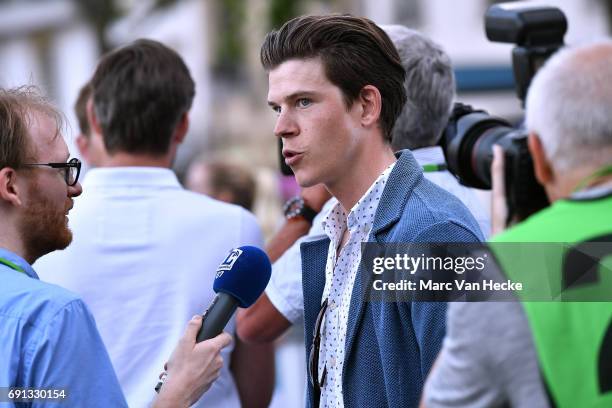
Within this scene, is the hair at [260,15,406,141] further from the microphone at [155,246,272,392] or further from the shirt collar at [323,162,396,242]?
the microphone at [155,246,272,392]

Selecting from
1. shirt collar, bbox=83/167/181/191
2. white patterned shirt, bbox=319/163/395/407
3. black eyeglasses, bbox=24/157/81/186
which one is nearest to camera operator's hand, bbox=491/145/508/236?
white patterned shirt, bbox=319/163/395/407

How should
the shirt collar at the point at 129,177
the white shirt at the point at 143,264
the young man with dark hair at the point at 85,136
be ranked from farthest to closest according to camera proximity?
the young man with dark hair at the point at 85,136, the shirt collar at the point at 129,177, the white shirt at the point at 143,264

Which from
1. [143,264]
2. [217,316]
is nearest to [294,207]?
[143,264]

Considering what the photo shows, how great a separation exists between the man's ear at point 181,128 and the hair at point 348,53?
100 centimetres

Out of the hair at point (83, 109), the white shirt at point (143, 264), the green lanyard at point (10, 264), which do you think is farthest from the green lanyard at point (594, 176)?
the hair at point (83, 109)

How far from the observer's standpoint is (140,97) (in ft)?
12.6

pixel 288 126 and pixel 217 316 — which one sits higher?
pixel 288 126

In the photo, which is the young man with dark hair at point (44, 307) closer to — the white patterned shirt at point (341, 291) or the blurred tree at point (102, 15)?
the white patterned shirt at point (341, 291)

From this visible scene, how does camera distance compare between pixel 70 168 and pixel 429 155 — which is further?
pixel 429 155

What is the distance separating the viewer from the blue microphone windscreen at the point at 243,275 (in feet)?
9.34

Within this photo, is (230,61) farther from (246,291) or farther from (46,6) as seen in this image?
(246,291)

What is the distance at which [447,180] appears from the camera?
3.66 meters

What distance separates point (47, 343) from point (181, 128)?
167cm

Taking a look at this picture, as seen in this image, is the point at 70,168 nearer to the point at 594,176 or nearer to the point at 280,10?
the point at 594,176
